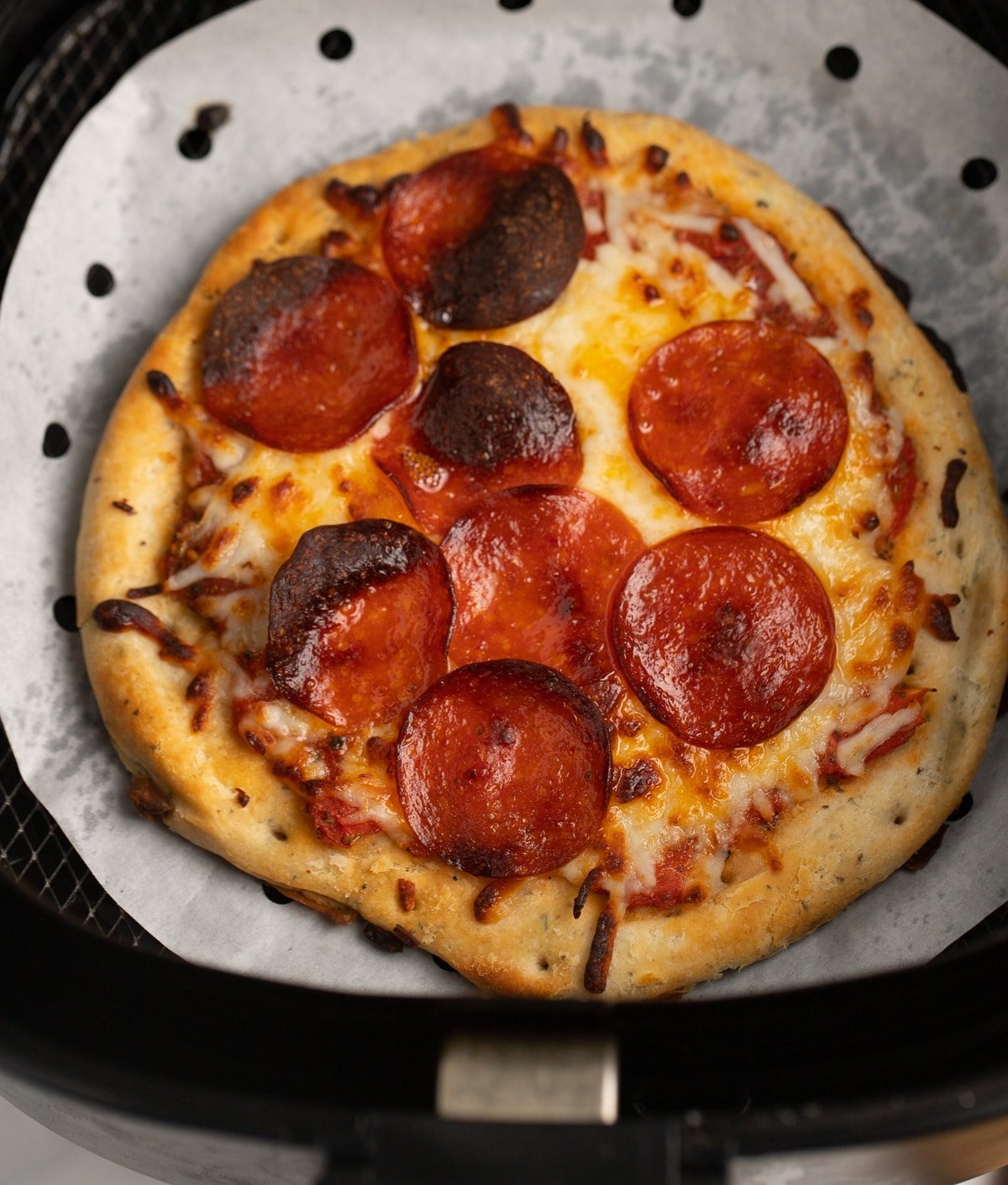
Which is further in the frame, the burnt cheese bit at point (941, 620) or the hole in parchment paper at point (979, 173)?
the hole in parchment paper at point (979, 173)

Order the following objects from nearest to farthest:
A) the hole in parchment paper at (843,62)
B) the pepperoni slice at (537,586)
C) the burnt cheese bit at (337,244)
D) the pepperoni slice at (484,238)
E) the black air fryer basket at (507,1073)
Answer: the black air fryer basket at (507,1073), the pepperoni slice at (537,586), the pepperoni slice at (484,238), the burnt cheese bit at (337,244), the hole in parchment paper at (843,62)

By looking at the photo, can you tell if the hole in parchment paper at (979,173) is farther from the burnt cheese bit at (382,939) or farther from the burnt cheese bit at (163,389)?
the burnt cheese bit at (382,939)

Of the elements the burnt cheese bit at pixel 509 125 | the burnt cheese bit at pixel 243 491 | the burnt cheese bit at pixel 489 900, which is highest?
the burnt cheese bit at pixel 509 125

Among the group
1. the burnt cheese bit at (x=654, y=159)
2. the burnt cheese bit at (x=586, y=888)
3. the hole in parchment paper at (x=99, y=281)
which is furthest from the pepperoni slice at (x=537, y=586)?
the hole in parchment paper at (x=99, y=281)

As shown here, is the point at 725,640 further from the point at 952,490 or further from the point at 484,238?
the point at 484,238

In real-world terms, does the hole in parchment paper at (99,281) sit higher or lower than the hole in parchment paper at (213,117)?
lower

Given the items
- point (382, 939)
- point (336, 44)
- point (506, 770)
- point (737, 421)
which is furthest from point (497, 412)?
point (336, 44)
